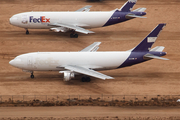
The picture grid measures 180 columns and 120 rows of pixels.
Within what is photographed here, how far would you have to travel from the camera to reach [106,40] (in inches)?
3521

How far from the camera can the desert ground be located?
66.5 m

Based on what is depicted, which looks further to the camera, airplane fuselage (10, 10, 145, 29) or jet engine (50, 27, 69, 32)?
airplane fuselage (10, 10, 145, 29)

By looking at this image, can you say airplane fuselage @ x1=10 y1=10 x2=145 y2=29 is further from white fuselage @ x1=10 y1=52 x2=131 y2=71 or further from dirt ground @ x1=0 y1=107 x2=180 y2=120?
dirt ground @ x1=0 y1=107 x2=180 y2=120

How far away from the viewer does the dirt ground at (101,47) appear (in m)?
66.6

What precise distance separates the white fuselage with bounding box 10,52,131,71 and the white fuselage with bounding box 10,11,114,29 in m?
22.2

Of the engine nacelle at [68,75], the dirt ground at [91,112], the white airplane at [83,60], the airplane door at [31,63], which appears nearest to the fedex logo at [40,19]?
the white airplane at [83,60]

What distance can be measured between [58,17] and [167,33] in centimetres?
2602

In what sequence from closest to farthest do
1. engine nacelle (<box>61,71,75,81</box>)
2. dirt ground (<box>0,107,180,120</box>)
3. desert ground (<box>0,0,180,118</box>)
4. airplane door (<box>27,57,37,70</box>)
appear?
1. dirt ground (<box>0,107,180,120</box>)
2. engine nacelle (<box>61,71,75,81</box>)
3. desert ground (<box>0,0,180,118</box>)
4. airplane door (<box>27,57,37,70</box>)

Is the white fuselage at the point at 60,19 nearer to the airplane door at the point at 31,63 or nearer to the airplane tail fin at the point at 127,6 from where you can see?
the airplane tail fin at the point at 127,6

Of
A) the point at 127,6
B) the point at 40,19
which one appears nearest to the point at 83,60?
the point at 40,19

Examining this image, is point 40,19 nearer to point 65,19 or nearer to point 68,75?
point 65,19

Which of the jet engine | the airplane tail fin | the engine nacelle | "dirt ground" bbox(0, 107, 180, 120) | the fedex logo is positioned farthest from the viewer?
the airplane tail fin

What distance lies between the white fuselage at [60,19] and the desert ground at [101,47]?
3.05 m

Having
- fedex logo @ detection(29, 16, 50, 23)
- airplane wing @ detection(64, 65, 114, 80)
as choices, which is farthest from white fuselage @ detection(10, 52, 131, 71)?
fedex logo @ detection(29, 16, 50, 23)
